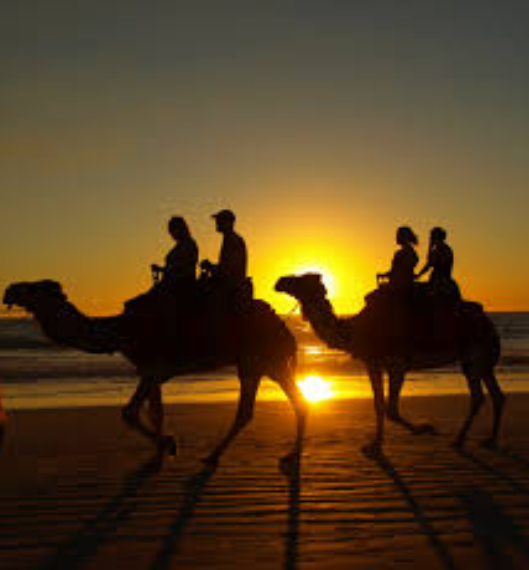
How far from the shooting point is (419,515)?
26.1ft

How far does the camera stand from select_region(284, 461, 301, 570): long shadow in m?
6.64

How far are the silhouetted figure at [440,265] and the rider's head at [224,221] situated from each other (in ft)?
9.54

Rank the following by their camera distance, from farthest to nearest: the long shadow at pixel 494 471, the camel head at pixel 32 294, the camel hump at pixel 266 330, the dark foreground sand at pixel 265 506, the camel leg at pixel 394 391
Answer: the camel leg at pixel 394 391 → the camel hump at pixel 266 330 → the camel head at pixel 32 294 → the long shadow at pixel 494 471 → the dark foreground sand at pixel 265 506

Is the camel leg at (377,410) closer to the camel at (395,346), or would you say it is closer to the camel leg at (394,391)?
the camel at (395,346)

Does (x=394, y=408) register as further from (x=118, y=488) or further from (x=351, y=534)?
(x=351, y=534)

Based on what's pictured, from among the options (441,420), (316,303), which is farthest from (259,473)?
(441,420)

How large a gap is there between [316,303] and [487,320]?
2.76m

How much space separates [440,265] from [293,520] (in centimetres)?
592

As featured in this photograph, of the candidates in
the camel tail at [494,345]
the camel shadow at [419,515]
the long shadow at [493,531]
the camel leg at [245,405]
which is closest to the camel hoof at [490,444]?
the camel tail at [494,345]

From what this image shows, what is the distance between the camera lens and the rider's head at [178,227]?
37.2 feet

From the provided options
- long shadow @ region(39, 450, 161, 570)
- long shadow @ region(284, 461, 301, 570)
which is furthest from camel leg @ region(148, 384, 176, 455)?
long shadow @ region(284, 461, 301, 570)

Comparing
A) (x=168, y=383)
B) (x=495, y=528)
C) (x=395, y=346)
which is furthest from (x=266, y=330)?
(x=168, y=383)

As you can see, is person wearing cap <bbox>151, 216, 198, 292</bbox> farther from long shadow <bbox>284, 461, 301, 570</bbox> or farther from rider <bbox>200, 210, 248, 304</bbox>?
long shadow <bbox>284, 461, 301, 570</bbox>

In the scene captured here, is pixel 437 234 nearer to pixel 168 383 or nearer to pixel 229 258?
pixel 229 258
